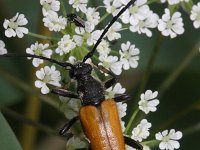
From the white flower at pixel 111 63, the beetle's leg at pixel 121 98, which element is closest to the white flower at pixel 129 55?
the white flower at pixel 111 63

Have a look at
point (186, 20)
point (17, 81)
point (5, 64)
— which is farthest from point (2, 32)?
point (186, 20)

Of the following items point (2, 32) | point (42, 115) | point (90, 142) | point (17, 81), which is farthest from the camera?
point (42, 115)

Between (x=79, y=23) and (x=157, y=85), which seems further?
(x=157, y=85)

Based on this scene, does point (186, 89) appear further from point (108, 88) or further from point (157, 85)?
point (108, 88)

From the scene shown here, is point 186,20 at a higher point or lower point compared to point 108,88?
higher

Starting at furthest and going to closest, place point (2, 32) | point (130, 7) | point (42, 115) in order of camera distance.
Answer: point (42, 115) → point (2, 32) → point (130, 7)

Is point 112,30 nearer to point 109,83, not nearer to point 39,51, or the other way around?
point 109,83

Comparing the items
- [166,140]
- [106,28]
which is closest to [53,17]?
[106,28]
